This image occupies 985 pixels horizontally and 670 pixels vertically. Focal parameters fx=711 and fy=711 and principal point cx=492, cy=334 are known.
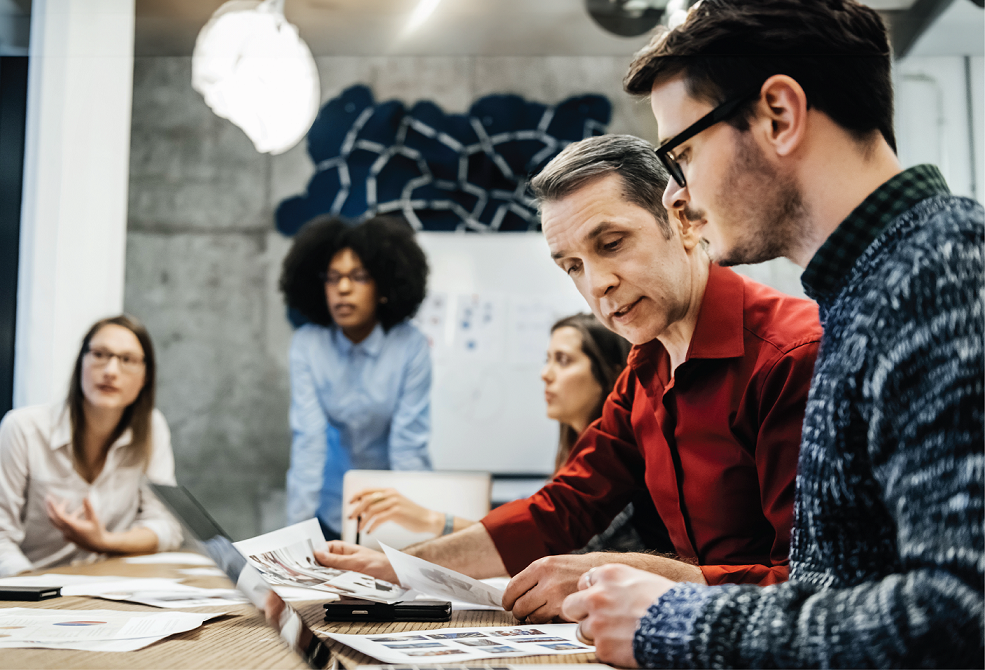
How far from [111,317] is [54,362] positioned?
0.85 ft

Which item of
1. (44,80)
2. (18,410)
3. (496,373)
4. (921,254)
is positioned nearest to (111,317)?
(18,410)

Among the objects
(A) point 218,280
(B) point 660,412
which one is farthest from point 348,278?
(B) point 660,412

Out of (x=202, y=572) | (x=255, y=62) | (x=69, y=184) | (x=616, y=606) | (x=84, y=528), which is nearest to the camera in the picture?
(x=616, y=606)

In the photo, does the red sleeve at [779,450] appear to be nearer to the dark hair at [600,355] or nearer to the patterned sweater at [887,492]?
the patterned sweater at [887,492]

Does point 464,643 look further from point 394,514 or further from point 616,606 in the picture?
point 394,514

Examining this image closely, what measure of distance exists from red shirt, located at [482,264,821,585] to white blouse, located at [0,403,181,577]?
Answer: 1.12 m

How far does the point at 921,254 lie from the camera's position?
23.7 inches

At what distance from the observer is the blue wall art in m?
3.18

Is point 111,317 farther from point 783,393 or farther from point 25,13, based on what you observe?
point 783,393

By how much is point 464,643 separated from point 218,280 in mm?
2675

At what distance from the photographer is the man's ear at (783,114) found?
2.55 ft

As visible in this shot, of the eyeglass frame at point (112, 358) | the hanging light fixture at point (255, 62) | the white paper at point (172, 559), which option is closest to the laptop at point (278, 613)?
the white paper at point (172, 559)

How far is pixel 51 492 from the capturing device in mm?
1962

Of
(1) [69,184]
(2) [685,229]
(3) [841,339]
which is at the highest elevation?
(1) [69,184]
